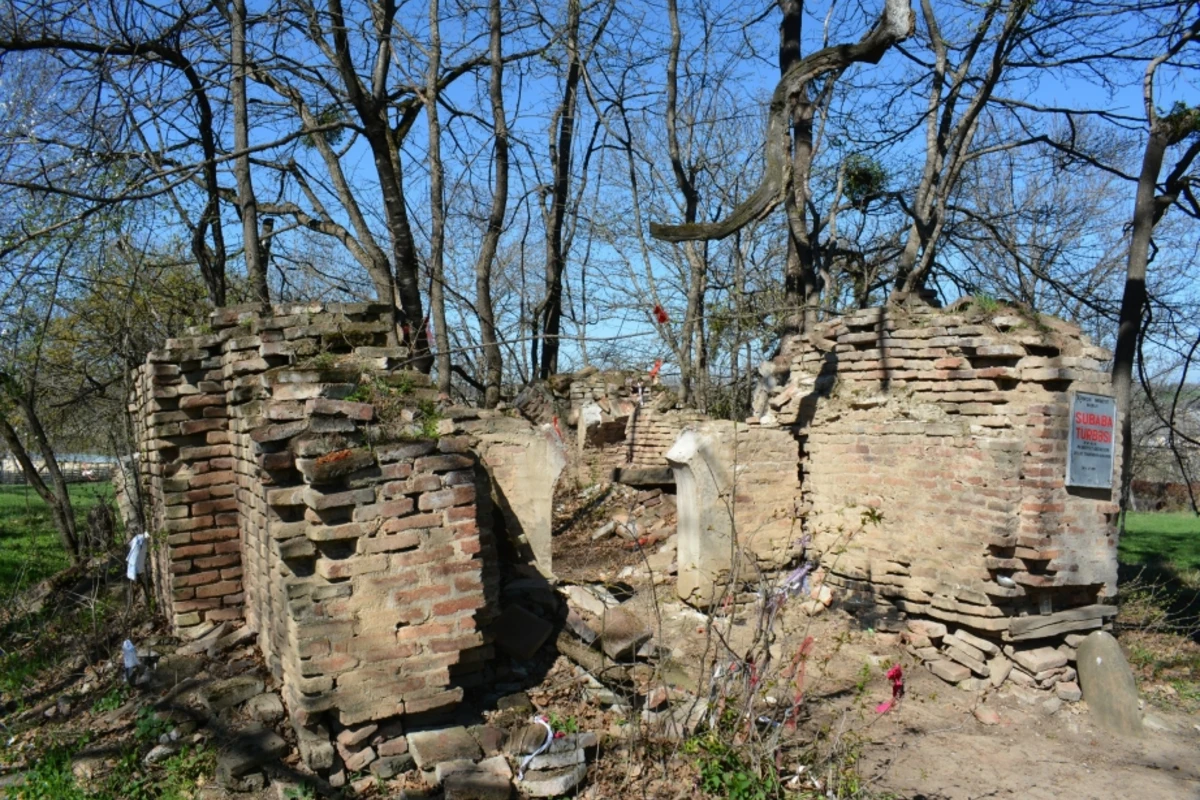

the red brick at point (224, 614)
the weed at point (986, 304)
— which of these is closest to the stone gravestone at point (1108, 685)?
the weed at point (986, 304)

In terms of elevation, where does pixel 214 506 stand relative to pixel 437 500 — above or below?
below

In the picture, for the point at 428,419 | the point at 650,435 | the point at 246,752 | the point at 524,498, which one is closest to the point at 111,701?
the point at 246,752

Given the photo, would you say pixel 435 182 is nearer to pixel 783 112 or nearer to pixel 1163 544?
pixel 783 112

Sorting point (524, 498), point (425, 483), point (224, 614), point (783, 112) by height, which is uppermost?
point (783, 112)

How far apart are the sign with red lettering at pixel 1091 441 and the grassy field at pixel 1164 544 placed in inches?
235

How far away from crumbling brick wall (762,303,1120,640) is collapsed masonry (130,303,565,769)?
119 inches

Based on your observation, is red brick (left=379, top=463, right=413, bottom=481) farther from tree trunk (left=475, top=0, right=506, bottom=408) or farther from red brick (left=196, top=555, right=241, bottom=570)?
tree trunk (left=475, top=0, right=506, bottom=408)

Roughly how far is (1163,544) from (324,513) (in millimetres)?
16091

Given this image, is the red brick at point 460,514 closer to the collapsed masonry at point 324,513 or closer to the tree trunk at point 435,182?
the collapsed masonry at point 324,513

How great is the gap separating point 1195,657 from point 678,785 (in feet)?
19.5

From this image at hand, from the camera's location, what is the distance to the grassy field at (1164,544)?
12.2m

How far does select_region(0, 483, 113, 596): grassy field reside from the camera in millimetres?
8672

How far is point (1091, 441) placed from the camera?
656 cm

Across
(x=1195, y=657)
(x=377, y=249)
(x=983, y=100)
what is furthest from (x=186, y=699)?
Result: (x=983, y=100)
